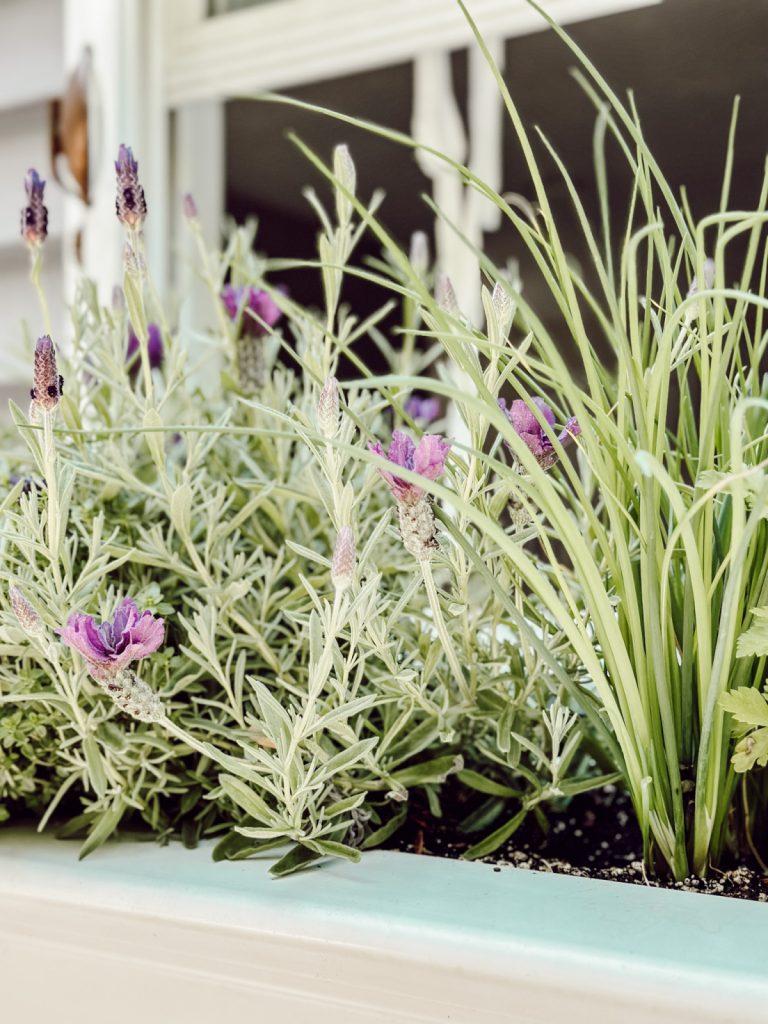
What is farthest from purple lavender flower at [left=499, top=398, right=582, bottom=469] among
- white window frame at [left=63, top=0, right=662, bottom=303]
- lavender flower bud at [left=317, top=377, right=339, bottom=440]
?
white window frame at [left=63, top=0, right=662, bottom=303]

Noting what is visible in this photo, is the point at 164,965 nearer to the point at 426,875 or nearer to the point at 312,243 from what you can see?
the point at 426,875

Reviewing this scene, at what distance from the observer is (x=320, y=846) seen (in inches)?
18.5

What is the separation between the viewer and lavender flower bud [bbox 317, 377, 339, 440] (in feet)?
1.37

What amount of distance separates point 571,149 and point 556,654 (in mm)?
983

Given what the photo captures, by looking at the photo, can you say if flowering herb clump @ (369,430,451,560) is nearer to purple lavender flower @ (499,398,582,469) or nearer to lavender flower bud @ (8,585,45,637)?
purple lavender flower @ (499,398,582,469)

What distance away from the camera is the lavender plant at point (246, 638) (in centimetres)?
45

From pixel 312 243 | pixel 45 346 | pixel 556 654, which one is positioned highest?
pixel 312 243

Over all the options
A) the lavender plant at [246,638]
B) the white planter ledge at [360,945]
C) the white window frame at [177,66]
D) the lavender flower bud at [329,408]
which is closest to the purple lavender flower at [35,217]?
the lavender plant at [246,638]

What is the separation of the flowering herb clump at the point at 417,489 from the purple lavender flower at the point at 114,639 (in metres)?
0.13

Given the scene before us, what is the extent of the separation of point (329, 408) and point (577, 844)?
0.32m

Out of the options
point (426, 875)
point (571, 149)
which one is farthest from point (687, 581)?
point (571, 149)

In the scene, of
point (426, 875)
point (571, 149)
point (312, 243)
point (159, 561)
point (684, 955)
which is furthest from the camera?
point (312, 243)

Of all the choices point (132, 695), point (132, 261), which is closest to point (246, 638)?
point (132, 695)

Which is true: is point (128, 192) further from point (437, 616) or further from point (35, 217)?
point (437, 616)
